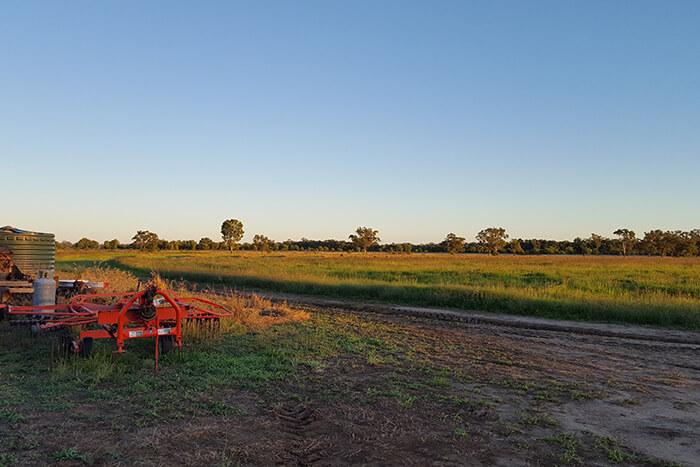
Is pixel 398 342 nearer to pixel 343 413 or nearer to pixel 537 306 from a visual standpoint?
pixel 343 413

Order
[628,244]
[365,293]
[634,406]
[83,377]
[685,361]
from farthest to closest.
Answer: [628,244] → [365,293] → [685,361] → [83,377] → [634,406]

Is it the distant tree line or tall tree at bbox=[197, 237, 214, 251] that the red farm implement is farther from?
tall tree at bbox=[197, 237, 214, 251]

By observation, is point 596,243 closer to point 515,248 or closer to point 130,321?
point 515,248

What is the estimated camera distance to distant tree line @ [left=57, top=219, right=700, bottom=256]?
80.6 m

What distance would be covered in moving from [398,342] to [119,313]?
588 cm

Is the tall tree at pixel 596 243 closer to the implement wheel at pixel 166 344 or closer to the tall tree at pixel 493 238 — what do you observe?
the tall tree at pixel 493 238

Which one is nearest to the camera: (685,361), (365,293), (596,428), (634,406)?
(596,428)

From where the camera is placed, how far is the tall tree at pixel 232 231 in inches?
4956

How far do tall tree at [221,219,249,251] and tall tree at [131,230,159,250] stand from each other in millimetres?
15835

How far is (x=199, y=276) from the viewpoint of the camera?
34562 millimetres

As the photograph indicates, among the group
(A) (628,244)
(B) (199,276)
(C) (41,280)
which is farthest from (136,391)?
(A) (628,244)

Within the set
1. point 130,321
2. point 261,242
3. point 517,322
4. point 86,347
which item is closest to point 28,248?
point 86,347

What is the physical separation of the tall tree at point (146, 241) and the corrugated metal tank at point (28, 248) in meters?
105

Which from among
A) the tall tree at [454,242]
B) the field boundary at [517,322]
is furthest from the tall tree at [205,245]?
the field boundary at [517,322]
